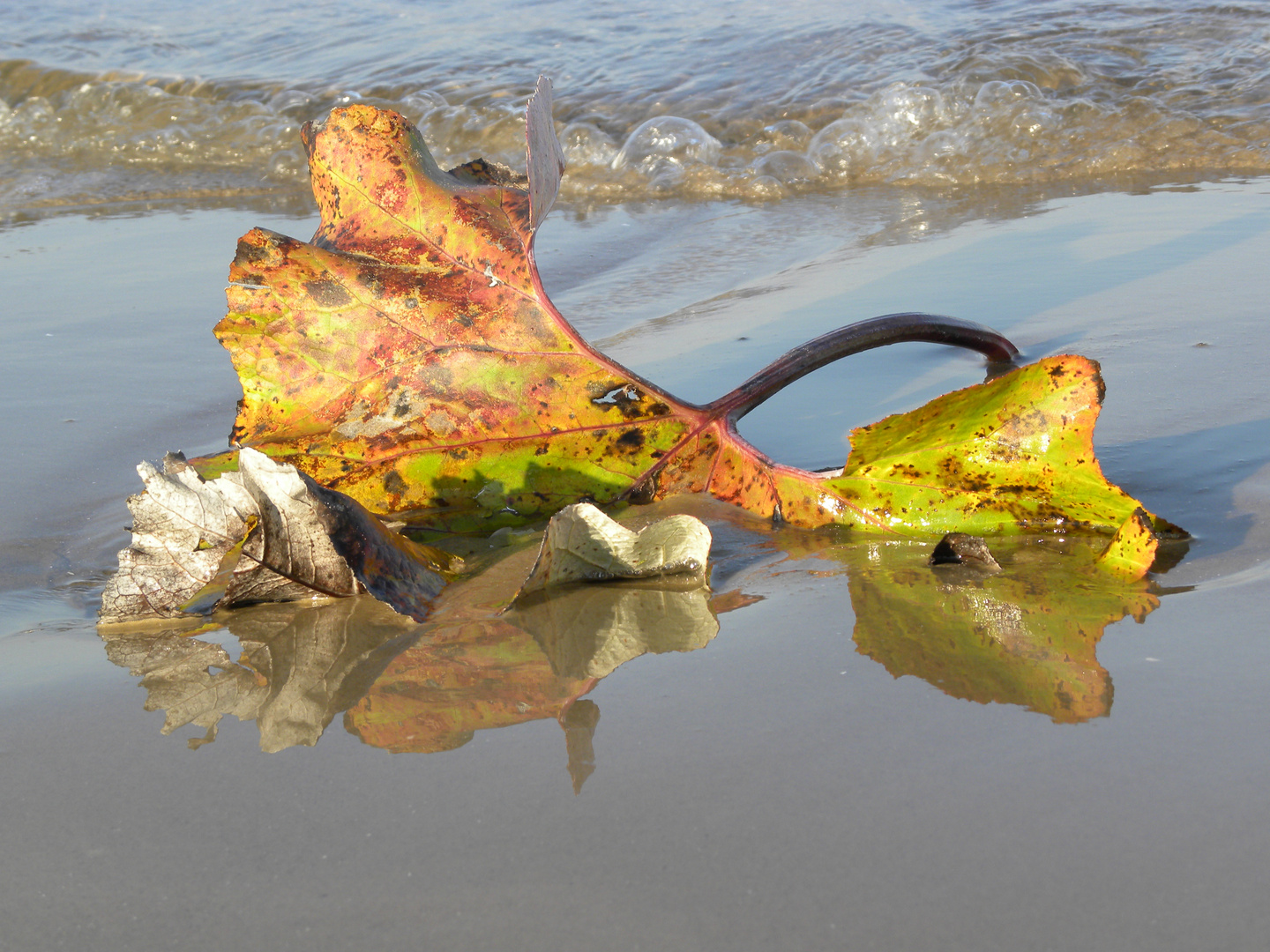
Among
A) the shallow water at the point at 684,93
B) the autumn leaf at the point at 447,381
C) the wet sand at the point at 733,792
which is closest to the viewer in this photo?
the wet sand at the point at 733,792

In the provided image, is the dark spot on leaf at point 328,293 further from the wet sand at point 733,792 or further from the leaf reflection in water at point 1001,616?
the leaf reflection in water at point 1001,616

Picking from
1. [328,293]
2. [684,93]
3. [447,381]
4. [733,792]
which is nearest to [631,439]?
[447,381]

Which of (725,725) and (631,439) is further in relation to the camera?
(631,439)

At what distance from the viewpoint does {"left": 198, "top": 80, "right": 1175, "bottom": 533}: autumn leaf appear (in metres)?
1.40

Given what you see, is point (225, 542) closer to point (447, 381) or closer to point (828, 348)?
point (447, 381)

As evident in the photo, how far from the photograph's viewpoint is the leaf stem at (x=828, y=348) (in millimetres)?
1450

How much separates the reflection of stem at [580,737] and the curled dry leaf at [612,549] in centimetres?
23

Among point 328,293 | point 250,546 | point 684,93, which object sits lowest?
point 684,93

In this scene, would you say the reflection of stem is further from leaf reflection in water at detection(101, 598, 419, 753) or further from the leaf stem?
the leaf stem

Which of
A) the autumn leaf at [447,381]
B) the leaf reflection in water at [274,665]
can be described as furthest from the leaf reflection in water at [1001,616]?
the leaf reflection in water at [274,665]

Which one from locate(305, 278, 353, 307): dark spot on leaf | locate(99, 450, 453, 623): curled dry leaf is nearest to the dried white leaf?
locate(99, 450, 453, 623): curled dry leaf

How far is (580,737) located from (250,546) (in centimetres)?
44

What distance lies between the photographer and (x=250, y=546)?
1146mm

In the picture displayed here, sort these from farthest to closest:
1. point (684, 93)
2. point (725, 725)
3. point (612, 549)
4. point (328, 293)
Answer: point (684, 93), point (328, 293), point (612, 549), point (725, 725)
